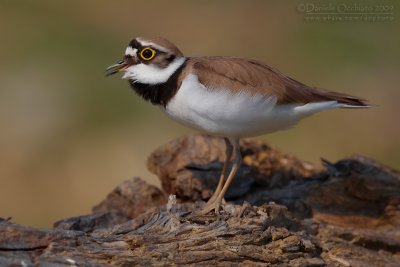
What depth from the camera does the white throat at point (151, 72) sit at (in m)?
7.04

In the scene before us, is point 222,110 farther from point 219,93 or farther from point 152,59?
point 152,59

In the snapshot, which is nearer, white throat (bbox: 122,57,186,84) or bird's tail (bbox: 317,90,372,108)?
white throat (bbox: 122,57,186,84)

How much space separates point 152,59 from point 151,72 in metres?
0.12

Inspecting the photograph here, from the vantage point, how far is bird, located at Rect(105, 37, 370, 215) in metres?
6.80

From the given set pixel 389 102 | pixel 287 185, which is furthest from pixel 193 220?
pixel 389 102

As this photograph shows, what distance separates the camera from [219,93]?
6.80 m

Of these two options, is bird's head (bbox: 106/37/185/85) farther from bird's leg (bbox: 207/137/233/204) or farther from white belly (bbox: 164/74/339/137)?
bird's leg (bbox: 207/137/233/204)

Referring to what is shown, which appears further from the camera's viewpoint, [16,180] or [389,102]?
[389,102]

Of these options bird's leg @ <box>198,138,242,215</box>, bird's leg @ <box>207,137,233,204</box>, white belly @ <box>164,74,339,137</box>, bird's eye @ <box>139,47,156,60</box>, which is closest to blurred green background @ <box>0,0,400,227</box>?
bird's leg @ <box>207,137,233,204</box>

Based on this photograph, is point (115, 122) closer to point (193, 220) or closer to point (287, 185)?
point (287, 185)

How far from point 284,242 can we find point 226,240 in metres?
0.49

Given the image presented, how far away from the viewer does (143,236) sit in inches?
231

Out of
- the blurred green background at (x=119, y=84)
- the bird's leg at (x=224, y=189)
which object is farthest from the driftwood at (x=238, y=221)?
the blurred green background at (x=119, y=84)

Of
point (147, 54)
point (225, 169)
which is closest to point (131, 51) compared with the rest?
point (147, 54)
